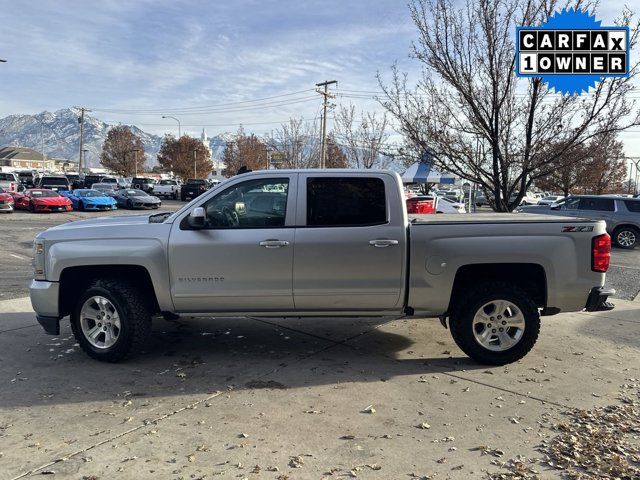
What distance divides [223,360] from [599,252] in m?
3.91

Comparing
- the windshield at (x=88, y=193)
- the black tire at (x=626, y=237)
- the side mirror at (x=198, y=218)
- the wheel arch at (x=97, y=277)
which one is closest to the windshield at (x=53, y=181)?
the windshield at (x=88, y=193)

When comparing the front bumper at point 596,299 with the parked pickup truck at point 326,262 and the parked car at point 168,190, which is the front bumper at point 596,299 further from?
the parked car at point 168,190

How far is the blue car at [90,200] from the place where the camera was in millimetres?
31812

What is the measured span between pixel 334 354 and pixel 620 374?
2.85 metres

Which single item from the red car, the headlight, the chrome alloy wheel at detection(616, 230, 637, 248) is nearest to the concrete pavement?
the headlight

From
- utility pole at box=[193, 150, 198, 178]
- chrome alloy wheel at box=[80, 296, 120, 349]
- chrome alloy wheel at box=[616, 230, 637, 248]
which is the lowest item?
chrome alloy wheel at box=[80, 296, 120, 349]

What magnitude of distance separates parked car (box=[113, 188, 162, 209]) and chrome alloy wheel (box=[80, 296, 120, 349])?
31551 mm

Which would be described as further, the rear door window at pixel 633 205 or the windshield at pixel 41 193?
the windshield at pixel 41 193

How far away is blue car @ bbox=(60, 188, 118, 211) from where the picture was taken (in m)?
31.8

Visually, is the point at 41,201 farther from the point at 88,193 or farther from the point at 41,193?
the point at 88,193

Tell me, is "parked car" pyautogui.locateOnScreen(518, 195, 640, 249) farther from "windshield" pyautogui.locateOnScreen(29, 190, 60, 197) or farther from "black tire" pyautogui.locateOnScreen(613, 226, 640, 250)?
"windshield" pyautogui.locateOnScreen(29, 190, 60, 197)

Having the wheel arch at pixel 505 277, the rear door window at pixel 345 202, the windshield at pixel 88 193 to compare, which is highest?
the windshield at pixel 88 193

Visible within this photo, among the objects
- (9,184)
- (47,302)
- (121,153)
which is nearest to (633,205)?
(47,302)

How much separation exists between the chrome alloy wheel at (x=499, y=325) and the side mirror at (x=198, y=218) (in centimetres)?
284
